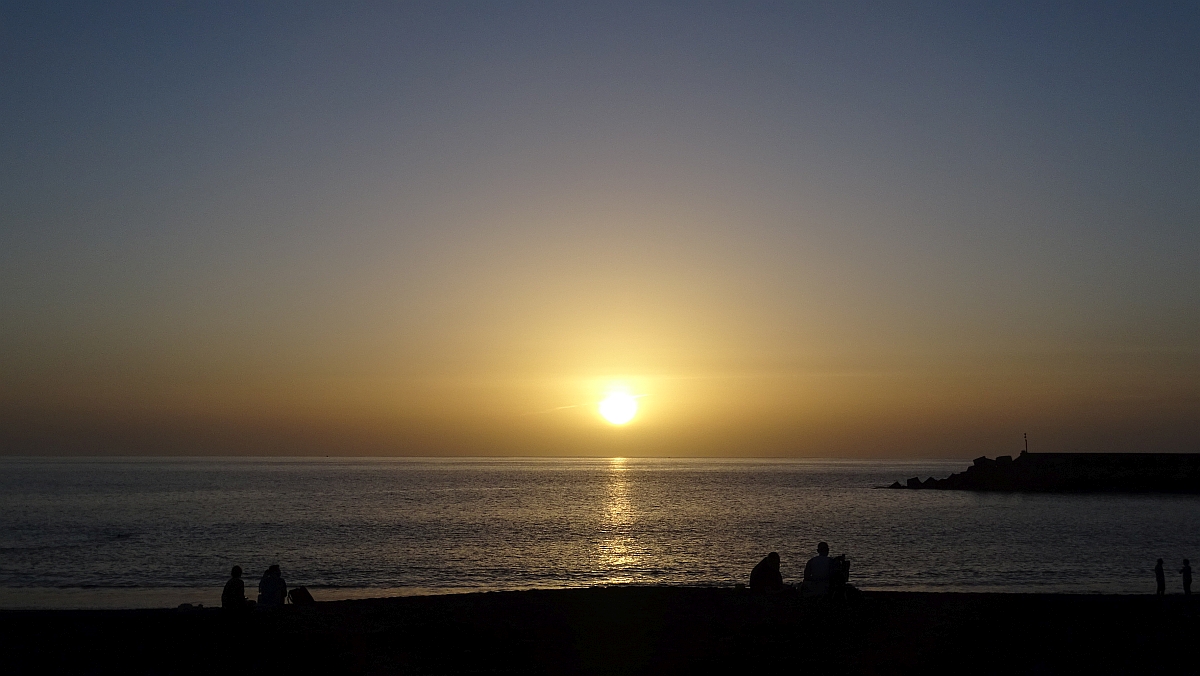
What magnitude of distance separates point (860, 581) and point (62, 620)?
29.1m

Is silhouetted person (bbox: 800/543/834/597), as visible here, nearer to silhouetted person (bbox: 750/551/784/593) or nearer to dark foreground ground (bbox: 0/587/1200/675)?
dark foreground ground (bbox: 0/587/1200/675)

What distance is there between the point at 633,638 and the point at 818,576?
5.84 metres

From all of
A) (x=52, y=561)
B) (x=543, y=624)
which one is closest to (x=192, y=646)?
(x=543, y=624)

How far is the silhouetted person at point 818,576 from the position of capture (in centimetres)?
1938

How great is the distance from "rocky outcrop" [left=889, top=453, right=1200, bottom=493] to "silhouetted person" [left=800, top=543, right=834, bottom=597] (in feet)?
386

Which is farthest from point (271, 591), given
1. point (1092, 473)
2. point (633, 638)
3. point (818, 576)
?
point (1092, 473)

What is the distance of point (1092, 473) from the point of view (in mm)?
123312

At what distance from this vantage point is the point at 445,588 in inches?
1378

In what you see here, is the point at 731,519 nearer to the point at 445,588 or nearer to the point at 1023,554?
the point at 1023,554

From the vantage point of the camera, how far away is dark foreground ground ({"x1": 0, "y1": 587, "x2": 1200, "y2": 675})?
44.4 feet

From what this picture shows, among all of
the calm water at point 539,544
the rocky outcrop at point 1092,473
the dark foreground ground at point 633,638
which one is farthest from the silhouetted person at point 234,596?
the rocky outcrop at point 1092,473

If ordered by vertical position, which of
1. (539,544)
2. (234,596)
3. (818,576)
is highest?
(818,576)

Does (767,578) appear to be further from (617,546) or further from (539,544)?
(539,544)

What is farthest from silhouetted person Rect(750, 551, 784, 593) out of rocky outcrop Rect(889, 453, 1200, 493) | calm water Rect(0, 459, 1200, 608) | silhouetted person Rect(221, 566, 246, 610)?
rocky outcrop Rect(889, 453, 1200, 493)
